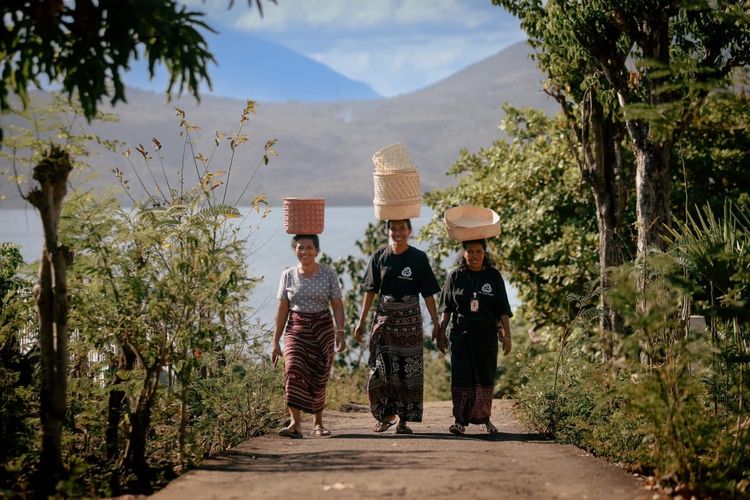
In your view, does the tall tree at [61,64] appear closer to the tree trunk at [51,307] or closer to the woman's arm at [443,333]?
the tree trunk at [51,307]

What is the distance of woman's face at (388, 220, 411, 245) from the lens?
8688mm

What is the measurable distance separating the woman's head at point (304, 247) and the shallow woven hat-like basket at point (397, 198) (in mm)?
657

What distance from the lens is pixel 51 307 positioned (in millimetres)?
5762

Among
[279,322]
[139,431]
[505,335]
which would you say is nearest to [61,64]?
[139,431]

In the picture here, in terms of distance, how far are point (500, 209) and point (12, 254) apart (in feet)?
25.9

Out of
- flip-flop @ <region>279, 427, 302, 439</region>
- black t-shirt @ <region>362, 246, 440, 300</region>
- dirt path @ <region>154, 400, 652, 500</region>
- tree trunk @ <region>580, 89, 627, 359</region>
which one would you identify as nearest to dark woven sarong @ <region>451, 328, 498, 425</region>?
dirt path @ <region>154, 400, 652, 500</region>

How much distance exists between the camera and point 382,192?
8.78 meters

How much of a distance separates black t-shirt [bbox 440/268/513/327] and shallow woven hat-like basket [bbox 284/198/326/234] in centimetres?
133

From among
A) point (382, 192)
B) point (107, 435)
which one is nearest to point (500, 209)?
point (382, 192)

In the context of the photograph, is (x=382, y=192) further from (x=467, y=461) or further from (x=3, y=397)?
(x=3, y=397)

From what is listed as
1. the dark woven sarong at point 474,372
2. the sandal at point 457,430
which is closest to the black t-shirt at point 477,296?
the dark woven sarong at point 474,372

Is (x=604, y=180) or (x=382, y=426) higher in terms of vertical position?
(x=604, y=180)

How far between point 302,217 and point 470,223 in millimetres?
1520

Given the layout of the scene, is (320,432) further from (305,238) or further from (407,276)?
(305,238)
